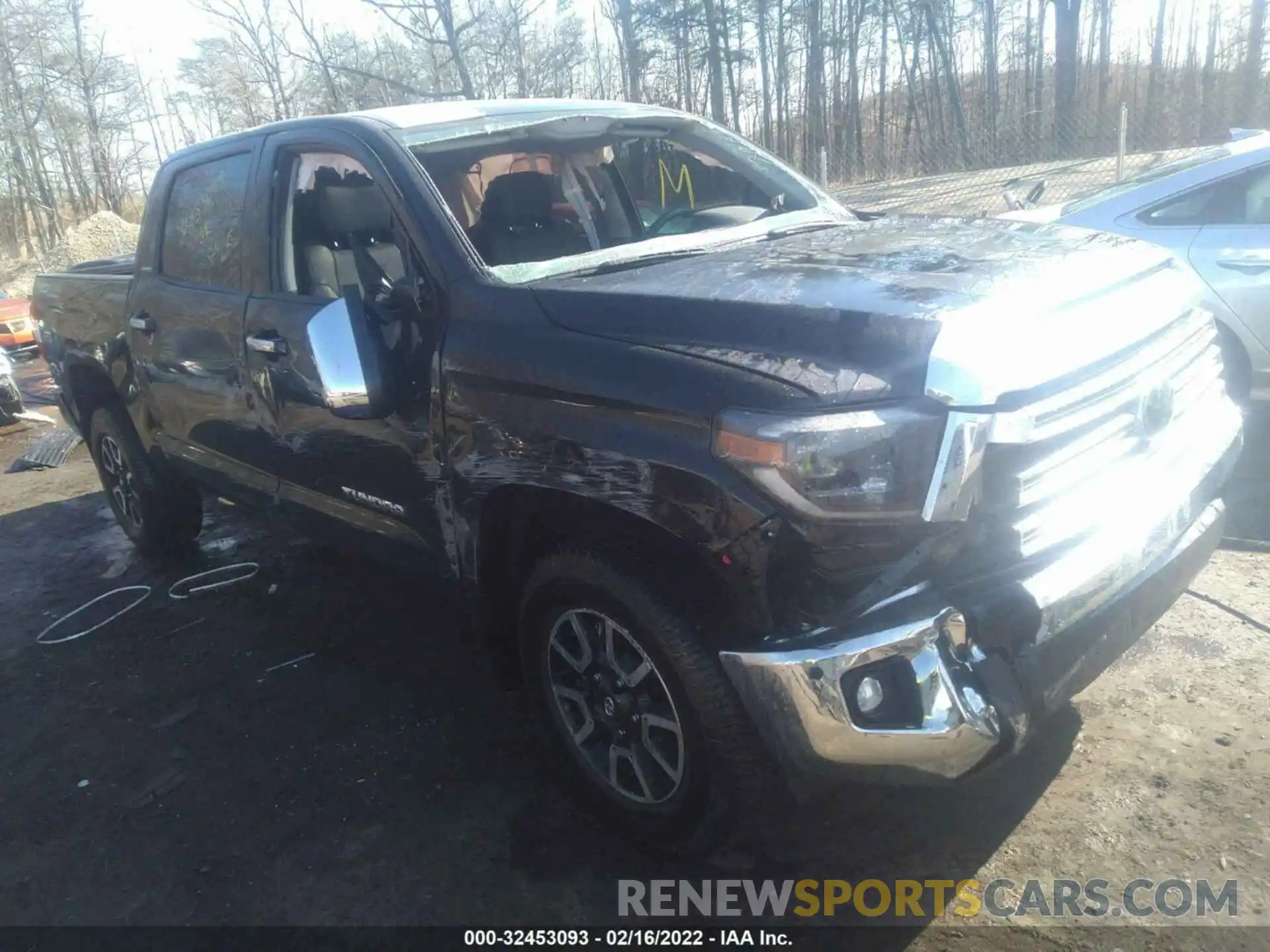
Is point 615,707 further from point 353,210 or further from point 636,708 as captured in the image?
point 353,210

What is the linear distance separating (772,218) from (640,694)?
5.93 ft

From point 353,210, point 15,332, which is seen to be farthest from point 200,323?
point 15,332

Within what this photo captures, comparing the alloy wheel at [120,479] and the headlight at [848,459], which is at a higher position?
the headlight at [848,459]

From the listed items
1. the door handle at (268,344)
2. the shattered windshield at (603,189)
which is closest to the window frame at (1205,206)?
the shattered windshield at (603,189)

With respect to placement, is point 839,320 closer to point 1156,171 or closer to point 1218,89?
point 1156,171

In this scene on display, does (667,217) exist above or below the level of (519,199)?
below

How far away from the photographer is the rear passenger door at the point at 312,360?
9.52ft

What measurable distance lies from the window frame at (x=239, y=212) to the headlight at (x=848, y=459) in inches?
95.8

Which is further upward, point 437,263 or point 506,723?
point 437,263

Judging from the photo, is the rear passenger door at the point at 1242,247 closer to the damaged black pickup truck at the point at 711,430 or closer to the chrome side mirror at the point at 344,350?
the damaged black pickup truck at the point at 711,430

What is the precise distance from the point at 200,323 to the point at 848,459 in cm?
293

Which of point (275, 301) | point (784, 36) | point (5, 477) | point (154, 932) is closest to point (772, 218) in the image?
point (275, 301)

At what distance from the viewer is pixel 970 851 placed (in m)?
2.57

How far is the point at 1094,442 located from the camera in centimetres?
229
